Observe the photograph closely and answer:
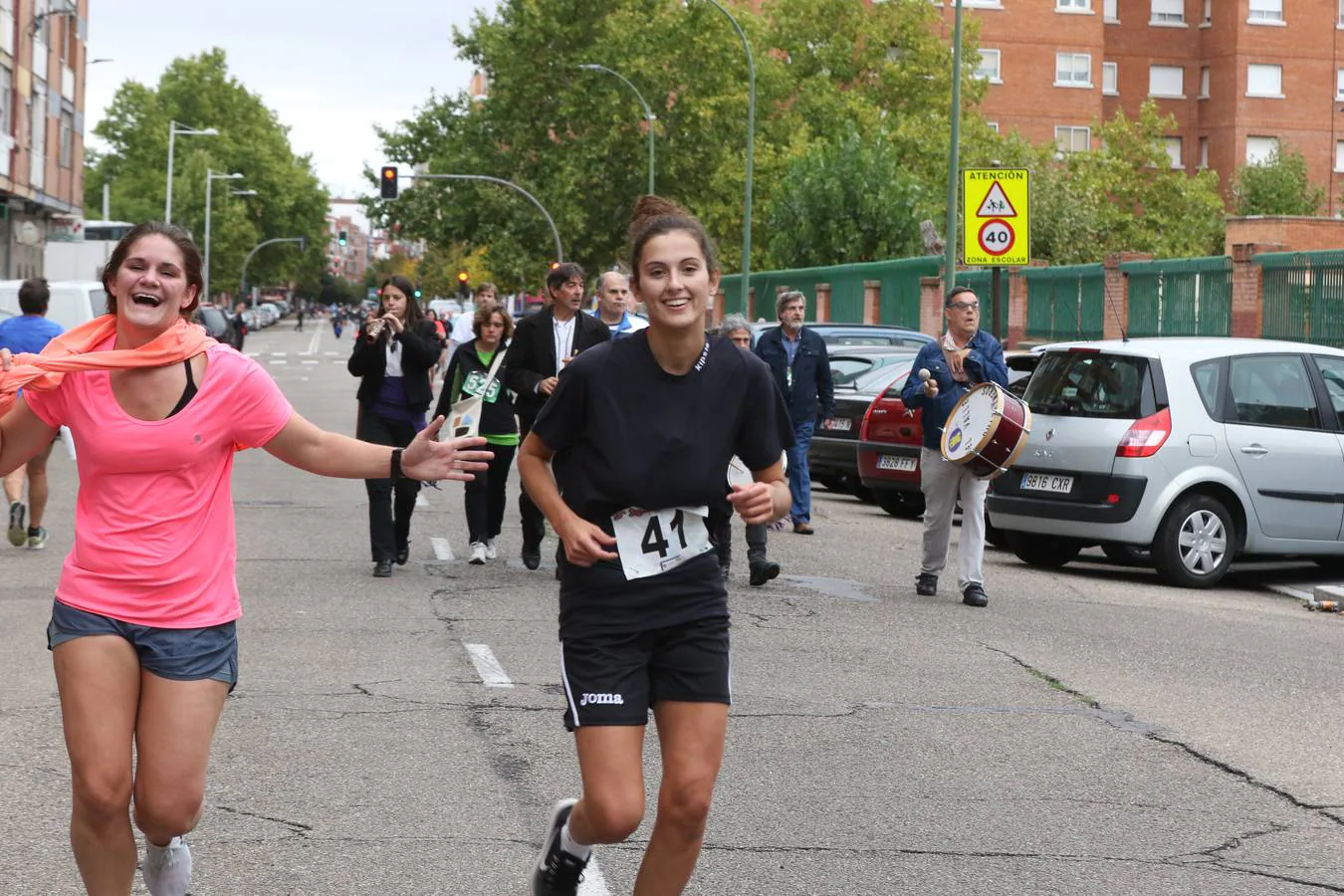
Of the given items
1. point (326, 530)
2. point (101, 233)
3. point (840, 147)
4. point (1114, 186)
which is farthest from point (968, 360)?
point (1114, 186)

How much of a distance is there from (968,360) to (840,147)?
3505 cm

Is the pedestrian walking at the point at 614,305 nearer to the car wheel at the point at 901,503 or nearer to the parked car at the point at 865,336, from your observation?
the car wheel at the point at 901,503

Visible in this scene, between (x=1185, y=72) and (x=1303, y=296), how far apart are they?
186ft

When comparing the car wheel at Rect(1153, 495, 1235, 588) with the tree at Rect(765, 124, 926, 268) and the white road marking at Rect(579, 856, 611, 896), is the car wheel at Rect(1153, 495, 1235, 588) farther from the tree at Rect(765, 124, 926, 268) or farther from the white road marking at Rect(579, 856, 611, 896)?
the tree at Rect(765, 124, 926, 268)

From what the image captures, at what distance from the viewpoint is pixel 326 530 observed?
15.3 meters

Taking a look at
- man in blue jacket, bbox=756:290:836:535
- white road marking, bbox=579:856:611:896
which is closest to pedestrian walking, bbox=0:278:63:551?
man in blue jacket, bbox=756:290:836:535

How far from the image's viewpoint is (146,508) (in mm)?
4355

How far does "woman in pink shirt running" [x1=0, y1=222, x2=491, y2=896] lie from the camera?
427 cm

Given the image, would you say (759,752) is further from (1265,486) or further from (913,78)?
(913,78)

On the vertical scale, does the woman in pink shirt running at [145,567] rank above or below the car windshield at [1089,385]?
below

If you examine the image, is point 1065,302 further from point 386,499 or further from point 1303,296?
point 386,499

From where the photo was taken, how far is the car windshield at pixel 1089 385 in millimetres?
13344

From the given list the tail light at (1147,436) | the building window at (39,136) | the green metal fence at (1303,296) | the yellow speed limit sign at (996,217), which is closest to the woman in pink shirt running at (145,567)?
the tail light at (1147,436)

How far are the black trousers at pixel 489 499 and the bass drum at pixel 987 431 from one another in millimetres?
3153
